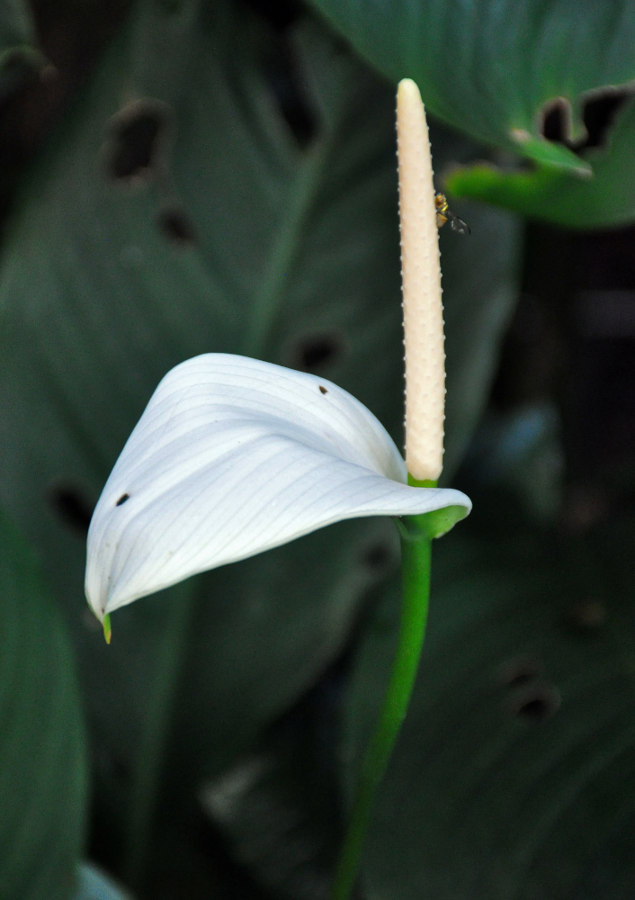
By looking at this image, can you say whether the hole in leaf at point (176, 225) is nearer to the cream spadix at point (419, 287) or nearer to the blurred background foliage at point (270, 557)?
the blurred background foliage at point (270, 557)

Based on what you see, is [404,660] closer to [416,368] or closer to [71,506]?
[416,368]

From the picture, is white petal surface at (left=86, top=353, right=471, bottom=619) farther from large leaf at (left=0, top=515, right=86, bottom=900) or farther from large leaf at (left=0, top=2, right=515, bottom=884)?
large leaf at (left=0, top=2, right=515, bottom=884)

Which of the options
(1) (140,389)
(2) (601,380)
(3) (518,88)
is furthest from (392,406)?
(2) (601,380)

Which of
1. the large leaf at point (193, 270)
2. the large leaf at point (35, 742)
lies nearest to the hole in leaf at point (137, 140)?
the large leaf at point (193, 270)

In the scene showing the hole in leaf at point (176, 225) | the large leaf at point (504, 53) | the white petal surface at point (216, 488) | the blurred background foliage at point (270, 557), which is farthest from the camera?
the hole in leaf at point (176, 225)

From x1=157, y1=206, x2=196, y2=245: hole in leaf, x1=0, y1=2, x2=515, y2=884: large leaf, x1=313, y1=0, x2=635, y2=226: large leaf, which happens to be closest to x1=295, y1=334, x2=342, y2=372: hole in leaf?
x1=0, y1=2, x2=515, y2=884: large leaf

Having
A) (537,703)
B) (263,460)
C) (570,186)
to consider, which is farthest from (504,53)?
(537,703)

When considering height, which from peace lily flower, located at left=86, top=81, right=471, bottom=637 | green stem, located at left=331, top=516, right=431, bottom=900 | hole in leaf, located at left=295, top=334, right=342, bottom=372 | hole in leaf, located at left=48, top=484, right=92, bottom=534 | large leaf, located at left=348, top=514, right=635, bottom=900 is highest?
peace lily flower, located at left=86, top=81, right=471, bottom=637

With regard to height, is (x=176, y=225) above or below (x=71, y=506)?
above
